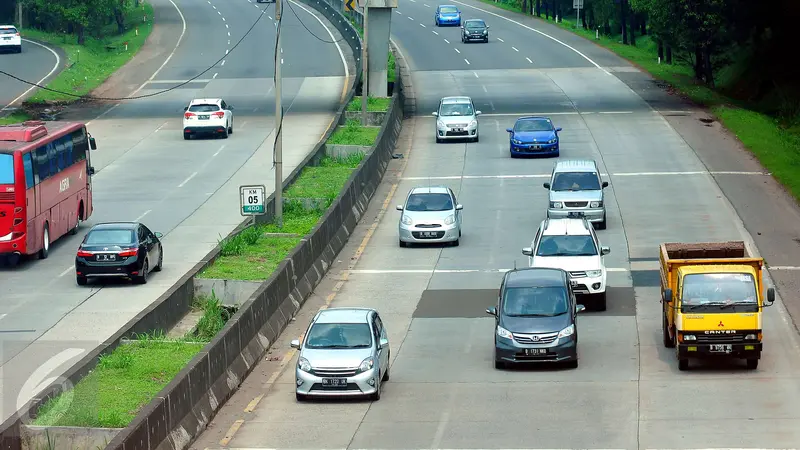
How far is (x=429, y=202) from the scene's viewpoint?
40062 mm

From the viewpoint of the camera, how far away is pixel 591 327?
29391mm

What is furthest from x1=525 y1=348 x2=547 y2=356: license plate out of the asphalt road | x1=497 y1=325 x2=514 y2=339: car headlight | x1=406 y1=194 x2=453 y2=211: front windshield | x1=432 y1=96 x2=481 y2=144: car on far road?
the asphalt road

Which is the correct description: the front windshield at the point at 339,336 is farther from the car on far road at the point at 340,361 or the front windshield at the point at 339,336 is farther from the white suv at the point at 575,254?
the white suv at the point at 575,254

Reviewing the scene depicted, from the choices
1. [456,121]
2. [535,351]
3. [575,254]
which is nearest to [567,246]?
[575,254]

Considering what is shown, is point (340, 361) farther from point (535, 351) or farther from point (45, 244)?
point (45, 244)

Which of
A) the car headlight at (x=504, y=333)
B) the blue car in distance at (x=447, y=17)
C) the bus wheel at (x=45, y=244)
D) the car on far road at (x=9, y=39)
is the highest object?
the blue car in distance at (x=447, y=17)

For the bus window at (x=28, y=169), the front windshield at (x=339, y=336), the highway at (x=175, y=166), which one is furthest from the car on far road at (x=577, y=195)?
the front windshield at (x=339, y=336)

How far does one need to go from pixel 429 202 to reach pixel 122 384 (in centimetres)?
1933

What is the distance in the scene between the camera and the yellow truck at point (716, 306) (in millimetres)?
24703

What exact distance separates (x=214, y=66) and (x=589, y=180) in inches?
1891

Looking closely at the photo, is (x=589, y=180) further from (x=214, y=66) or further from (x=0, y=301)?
(x=214, y=66)

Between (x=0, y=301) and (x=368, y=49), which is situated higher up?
(x=368, y=49)

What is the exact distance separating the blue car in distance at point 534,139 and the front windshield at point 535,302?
1054 inches

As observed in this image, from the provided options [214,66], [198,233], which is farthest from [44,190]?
[214,66]
